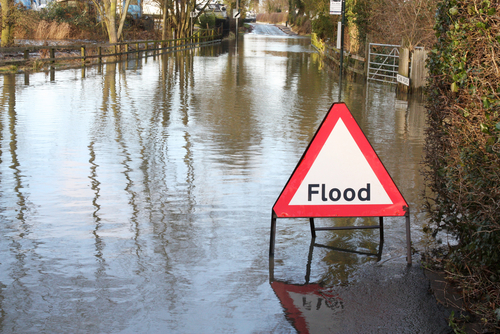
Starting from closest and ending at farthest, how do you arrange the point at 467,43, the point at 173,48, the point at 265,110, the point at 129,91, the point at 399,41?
the point at 467,43, the point at 265,110, the point at 129,91, the point at 399,41, the point at 173,48

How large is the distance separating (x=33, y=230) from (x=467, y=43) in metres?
3.99

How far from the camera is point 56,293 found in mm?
4230

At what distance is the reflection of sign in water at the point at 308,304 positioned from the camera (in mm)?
3836

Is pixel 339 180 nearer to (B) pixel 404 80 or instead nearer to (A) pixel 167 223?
(A) pixel 167 223

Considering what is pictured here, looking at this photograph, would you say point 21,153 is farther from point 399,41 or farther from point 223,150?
point 399,41

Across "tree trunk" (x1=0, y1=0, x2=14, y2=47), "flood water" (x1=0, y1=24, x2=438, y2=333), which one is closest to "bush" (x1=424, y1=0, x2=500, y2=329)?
"flood water" (x1=0, y1=24, x2=438, y2=333)

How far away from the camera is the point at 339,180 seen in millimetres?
4695

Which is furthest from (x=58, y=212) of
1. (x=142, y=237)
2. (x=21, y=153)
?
(x=21, y=153)

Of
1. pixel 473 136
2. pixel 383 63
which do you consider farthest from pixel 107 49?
pixel 473 136

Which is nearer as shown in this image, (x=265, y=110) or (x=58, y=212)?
(x=58, y=212)

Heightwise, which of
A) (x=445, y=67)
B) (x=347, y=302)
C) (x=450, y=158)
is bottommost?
(x=347, y=302)

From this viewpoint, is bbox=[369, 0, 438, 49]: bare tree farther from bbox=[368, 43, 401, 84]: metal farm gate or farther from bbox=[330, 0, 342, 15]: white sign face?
bbox=[330, 0, 342, 15]: white sign face

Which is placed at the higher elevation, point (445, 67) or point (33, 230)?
point (445, 67)

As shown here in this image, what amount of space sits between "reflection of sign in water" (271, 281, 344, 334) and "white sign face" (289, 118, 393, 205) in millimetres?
669
